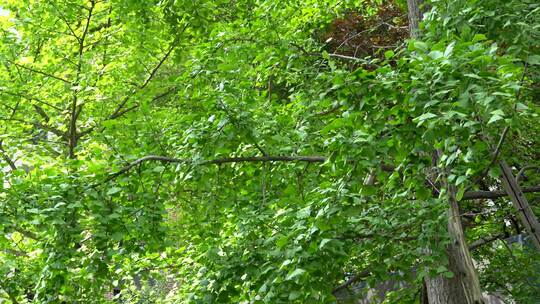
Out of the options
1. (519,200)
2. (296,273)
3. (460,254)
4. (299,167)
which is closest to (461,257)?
(460,254)

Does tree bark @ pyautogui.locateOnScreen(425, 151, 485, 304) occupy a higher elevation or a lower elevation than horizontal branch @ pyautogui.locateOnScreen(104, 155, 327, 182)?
lower

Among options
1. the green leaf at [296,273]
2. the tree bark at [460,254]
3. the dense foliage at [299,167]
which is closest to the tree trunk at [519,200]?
the dense foliage at [299,167]

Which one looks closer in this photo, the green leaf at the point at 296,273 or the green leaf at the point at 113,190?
the green leaf at the point at 296,273

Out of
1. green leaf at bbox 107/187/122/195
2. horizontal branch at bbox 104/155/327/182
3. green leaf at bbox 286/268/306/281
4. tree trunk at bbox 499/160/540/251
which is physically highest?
horizontal branch at bbox 104/155/327/182

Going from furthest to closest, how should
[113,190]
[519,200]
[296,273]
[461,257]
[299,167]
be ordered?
[299,167] < [519,200] < [113,190] < [461,257] < [296,273]

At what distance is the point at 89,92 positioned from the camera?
997cm

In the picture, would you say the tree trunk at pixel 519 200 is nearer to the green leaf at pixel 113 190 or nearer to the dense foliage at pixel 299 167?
the dense foliage at pixel 299 167

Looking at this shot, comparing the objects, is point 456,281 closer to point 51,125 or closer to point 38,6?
point 38,6

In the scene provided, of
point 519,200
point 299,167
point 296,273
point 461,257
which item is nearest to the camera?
point 296,273

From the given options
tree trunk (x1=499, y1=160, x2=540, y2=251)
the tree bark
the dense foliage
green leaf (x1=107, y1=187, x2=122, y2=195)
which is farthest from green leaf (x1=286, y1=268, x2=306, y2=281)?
tree trunk (x1=499, y1=160, x2=540, y2=251)

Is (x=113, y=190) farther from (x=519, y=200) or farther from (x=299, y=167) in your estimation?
(x=519, y=200)

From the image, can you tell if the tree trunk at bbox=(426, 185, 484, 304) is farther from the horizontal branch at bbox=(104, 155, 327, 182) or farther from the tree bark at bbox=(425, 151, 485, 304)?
the horizontal branch at bbox=(104, 155, 327, 182)

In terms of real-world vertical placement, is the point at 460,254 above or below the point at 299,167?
below

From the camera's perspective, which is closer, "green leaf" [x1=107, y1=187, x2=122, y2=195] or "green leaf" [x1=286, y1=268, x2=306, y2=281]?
"green leaf" [x1=286, y1=268, x2=306, y2=281]
